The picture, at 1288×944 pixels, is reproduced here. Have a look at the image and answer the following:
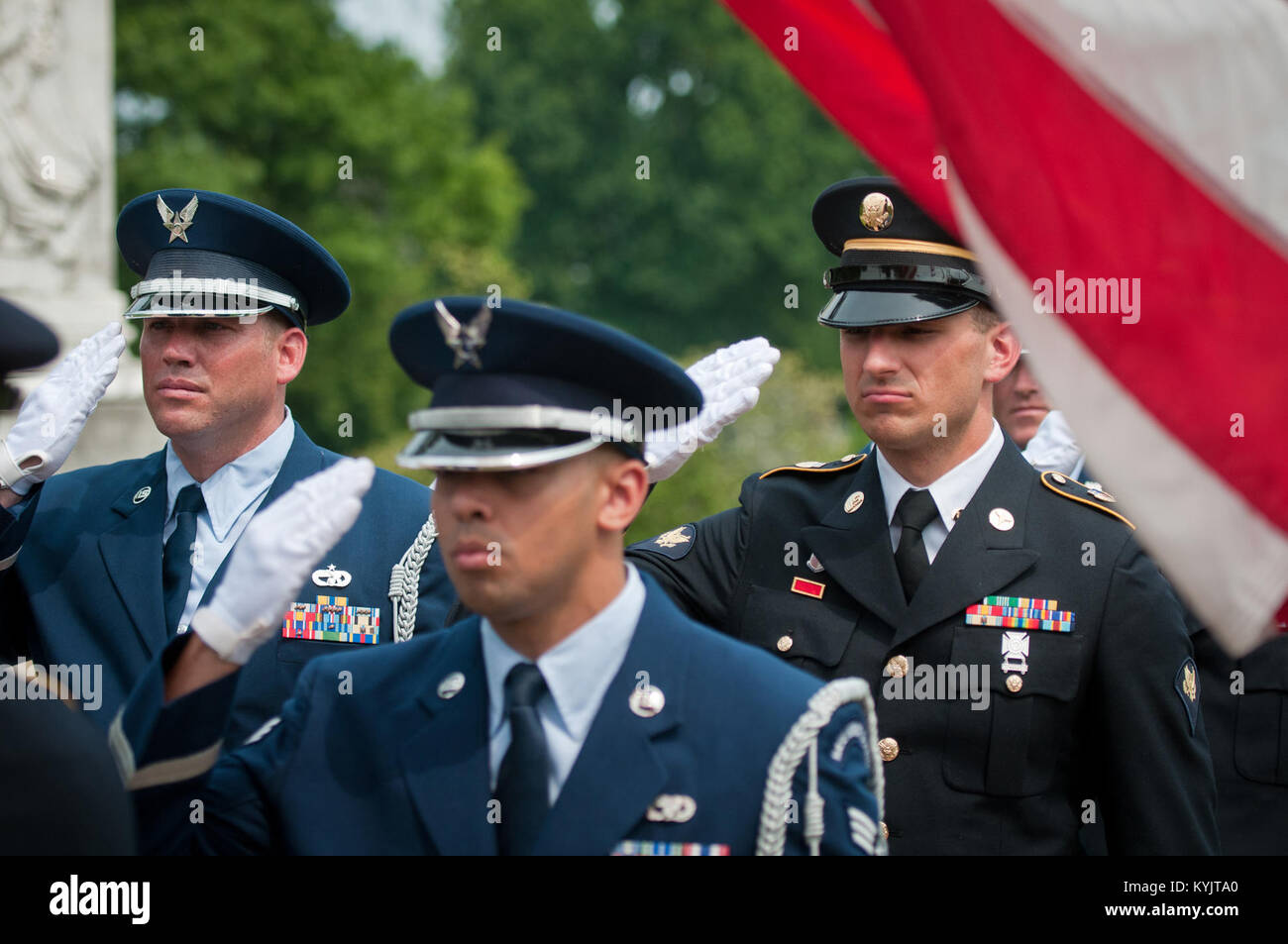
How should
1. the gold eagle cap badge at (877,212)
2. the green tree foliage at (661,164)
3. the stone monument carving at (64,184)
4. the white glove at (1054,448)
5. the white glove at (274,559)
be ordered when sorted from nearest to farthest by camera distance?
the white glove at (274,559) < the gold eagle cap badge at (877,212) < the white glove at (1054,448) < the stone monument carving at (64,184) < the green tree foliage at (661,164)

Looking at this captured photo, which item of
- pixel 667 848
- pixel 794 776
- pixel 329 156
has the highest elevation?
pixel 329 156

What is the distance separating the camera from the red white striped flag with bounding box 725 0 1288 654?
279cm

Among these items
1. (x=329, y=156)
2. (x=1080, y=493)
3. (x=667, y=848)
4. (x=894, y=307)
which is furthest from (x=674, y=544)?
(x=329, y=156)

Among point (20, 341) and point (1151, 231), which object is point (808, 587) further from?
point (20, 341)

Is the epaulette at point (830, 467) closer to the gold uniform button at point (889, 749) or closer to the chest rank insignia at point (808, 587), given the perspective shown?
the chest rank insignia at point (808, 587)

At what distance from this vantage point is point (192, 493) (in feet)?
15.1

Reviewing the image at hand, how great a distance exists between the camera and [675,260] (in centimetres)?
4072

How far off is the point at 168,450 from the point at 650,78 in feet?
129

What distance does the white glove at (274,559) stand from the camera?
9.92 ft

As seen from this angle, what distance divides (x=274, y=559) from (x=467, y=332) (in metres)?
0.58

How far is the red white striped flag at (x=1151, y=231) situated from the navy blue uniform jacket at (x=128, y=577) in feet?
7.02

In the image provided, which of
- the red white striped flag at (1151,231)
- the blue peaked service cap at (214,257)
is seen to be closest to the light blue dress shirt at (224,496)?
the blue peaked service cap at (214,257)

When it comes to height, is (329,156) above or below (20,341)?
above
